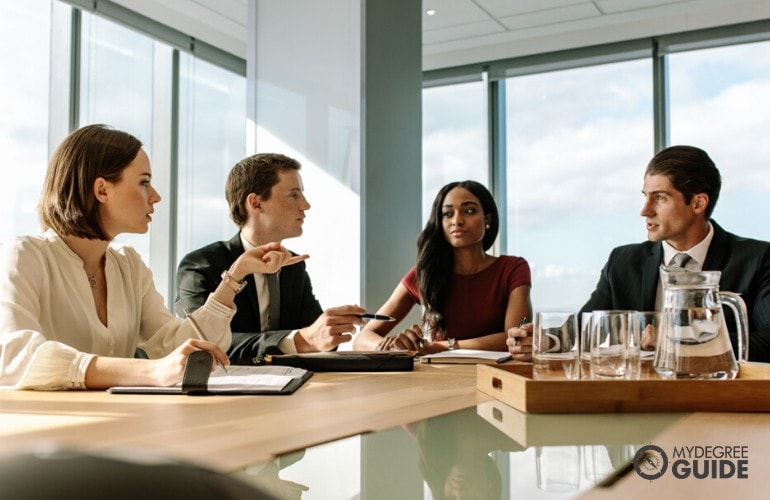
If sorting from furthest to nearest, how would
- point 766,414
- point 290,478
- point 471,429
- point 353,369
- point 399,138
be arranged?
point 399,138 → point 353,369 → point 766,414 → point 471,429 → point 290,478

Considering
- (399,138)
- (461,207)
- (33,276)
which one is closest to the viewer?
(33,276)

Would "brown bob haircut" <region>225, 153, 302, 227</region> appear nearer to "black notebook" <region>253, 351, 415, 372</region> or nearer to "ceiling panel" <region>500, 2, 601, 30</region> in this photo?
"black notebook" <region>253, 351, 415, 372</region>

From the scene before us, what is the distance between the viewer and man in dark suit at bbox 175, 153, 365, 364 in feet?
7.40

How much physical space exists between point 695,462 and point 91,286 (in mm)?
1588

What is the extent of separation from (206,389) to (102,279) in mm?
768

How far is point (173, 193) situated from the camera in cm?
593

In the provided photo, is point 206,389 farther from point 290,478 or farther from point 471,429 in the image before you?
point 290,478

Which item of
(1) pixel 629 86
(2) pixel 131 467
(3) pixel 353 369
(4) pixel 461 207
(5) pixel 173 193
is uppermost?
(1) pixel 629 86

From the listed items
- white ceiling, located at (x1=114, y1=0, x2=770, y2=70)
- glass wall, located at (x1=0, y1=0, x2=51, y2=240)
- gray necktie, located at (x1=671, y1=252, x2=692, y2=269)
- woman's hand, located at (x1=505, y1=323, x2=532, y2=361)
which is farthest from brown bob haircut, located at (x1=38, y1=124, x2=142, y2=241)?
white ceiling, located at (x1=114, y1=0, x2=770, y2=70)

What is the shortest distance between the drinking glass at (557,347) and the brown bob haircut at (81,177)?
120 cm

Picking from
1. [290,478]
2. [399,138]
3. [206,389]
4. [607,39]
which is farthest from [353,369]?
[607,39]

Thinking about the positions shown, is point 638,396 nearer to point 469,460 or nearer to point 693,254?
point 469,460

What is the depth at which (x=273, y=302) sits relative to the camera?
2752 mm

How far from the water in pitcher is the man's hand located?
1067mm
